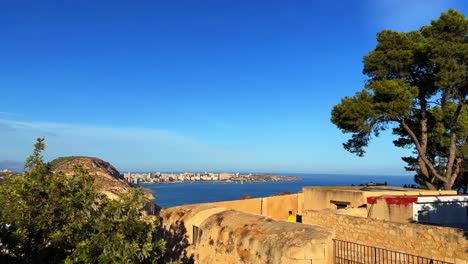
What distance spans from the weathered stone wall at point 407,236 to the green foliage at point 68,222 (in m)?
5.07

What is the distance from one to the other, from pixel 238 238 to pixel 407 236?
17.6 ft

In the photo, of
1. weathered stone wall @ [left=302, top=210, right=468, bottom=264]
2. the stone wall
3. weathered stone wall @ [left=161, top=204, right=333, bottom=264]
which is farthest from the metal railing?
the stone wall

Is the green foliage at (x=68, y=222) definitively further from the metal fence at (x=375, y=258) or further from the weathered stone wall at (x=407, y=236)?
the metal fence at (x=375, y=258)

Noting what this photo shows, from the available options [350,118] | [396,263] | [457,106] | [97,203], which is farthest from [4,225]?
[457,106]

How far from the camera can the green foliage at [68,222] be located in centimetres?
652

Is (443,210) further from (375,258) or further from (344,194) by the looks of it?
(375,258)

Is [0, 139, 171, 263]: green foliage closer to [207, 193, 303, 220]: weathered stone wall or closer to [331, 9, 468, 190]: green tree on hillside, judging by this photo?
[207, 193, 303, 220]: weathered stone wall

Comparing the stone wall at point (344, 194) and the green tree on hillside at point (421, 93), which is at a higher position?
the green tree on hillside at point (421, 93)

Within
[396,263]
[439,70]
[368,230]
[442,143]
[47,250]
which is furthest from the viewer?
[442,143]

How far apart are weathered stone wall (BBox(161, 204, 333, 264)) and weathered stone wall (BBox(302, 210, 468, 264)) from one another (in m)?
1.46

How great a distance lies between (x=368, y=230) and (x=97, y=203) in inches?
354

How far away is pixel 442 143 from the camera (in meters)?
26.4

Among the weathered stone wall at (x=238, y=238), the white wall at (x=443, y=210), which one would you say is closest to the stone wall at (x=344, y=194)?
the white wall at (x=443, y=210)

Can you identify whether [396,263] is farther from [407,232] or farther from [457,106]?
[457,106]
